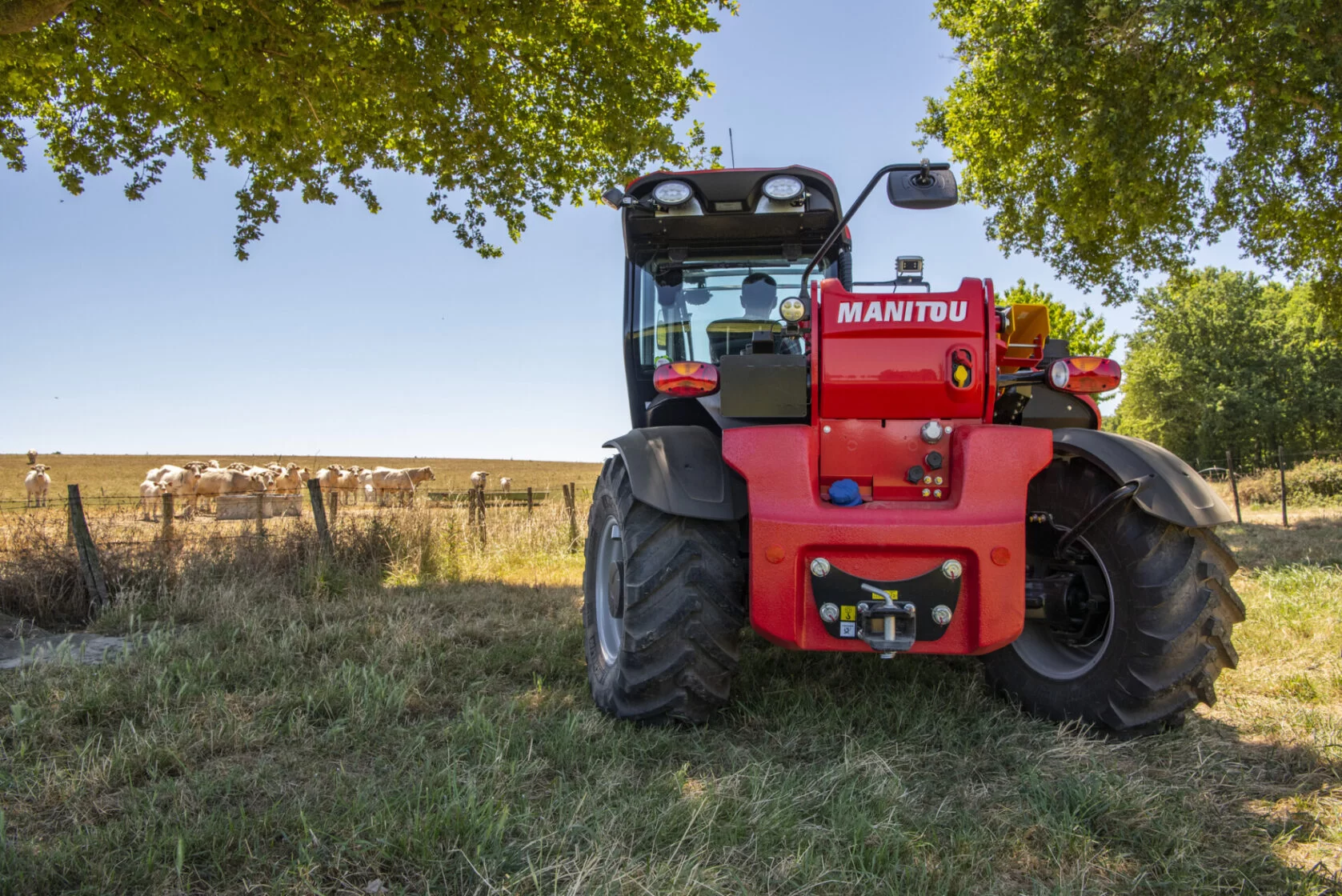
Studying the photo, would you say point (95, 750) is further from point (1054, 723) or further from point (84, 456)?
point (84, 456)

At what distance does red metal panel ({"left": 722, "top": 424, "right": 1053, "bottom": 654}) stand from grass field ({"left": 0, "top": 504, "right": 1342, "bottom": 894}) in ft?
1.60

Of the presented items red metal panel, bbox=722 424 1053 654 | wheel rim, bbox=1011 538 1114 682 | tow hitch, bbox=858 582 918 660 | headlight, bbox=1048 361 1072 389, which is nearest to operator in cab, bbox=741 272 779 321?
headlight, bbox=1048 361 1072 389

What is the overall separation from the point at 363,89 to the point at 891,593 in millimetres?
9553

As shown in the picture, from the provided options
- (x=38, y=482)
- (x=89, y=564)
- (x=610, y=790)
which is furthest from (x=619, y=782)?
(x=38, y=482)

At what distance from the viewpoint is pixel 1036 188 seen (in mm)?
14352

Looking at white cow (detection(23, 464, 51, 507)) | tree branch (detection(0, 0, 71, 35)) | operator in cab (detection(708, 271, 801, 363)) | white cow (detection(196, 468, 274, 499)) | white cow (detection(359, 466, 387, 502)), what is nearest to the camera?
operator in cab (detection(708, 271, 801, 363))

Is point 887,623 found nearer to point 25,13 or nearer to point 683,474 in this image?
point 683,474

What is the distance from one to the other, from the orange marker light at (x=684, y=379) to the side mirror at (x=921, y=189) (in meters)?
1.00

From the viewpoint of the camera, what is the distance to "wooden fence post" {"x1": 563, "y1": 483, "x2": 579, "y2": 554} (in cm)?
1166

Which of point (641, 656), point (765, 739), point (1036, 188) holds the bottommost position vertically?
point (765, 739)

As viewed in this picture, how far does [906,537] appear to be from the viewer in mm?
3137

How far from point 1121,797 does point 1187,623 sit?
94 centimetres

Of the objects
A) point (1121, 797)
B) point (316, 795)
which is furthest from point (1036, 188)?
point (316, 795)

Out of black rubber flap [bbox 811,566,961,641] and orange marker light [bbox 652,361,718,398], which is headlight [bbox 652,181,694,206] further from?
black rubber flap [bbox 811,566,961,641]
